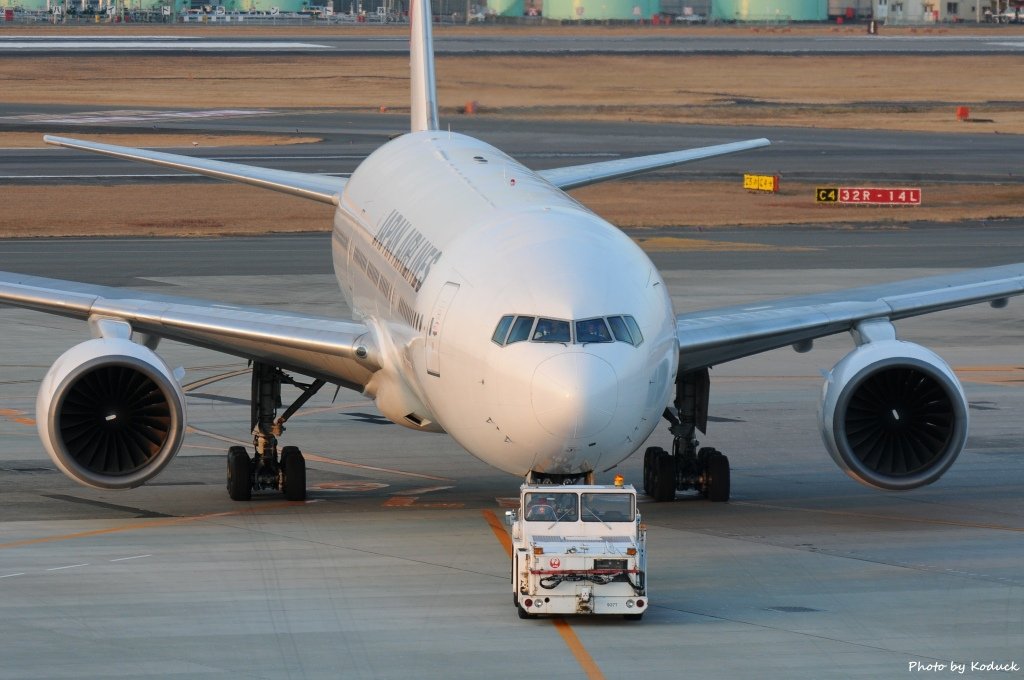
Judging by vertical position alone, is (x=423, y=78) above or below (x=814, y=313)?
above

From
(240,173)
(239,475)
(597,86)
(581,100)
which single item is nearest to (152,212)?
(240,173)

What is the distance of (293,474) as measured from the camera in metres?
24.8

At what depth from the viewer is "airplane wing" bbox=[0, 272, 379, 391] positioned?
23.8 m

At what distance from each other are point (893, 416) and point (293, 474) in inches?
332

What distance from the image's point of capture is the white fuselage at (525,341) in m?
18.5

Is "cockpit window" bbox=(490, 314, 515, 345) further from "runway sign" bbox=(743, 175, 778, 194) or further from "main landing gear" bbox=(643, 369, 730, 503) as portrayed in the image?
"runway sign" bbox=(743, 175, 778, 194)

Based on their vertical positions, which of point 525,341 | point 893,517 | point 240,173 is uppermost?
point 240,173

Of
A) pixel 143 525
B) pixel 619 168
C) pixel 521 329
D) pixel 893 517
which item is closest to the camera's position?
pixel 521 329

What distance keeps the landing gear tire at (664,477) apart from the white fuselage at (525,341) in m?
3.41

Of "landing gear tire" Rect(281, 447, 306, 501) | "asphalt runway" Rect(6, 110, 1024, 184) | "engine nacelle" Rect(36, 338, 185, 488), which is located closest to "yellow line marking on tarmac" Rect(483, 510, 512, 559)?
"landing gear tire" Rect(281, 447, 306, 501)

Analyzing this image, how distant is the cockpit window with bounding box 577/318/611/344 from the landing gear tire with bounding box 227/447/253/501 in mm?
7686

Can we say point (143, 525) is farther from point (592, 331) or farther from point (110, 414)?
point (592, 331)

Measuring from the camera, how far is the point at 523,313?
1911 centimetres

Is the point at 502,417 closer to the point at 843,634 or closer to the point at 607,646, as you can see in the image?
the point at 607,646
